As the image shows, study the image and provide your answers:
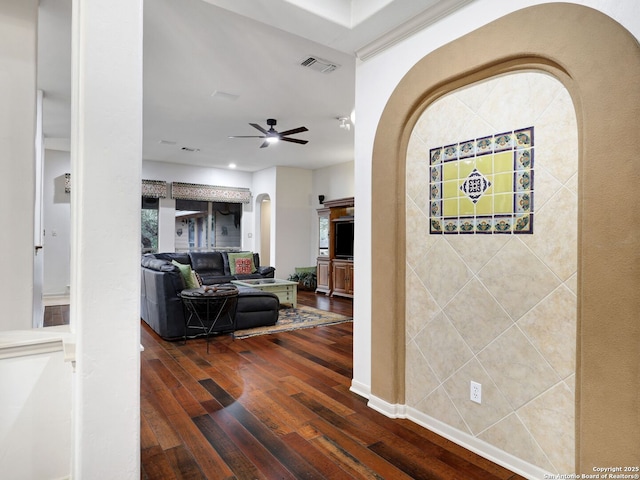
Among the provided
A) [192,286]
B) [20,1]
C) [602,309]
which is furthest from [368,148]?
[192,286]

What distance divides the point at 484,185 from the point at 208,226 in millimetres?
8232

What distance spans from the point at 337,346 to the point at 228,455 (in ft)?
7.21

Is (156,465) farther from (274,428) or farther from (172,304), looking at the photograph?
(172,304)

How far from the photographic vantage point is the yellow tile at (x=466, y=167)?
2.22 meters

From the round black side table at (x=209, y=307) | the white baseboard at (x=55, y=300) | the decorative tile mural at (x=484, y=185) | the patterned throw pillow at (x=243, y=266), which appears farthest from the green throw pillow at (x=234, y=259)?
the decorative tile mural at (x=484, y=185)

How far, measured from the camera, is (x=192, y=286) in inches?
188

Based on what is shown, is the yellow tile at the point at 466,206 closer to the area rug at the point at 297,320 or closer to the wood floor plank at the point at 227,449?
the wood floor plank at the point at 227,449

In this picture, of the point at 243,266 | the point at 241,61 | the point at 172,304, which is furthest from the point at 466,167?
the point at 243,266

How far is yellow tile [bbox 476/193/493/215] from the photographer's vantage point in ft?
6.95

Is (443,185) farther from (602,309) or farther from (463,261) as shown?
(602,309)

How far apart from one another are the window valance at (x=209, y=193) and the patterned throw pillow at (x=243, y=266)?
2.24 metres

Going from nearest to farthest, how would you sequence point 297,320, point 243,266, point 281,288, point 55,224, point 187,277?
point 187,277 < point 297,320 < point 281,288 < point 55,224 < point 243,266

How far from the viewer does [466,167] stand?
7.36 ft


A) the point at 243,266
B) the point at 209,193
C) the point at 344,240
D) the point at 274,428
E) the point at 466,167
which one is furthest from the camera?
the point at 209,193
